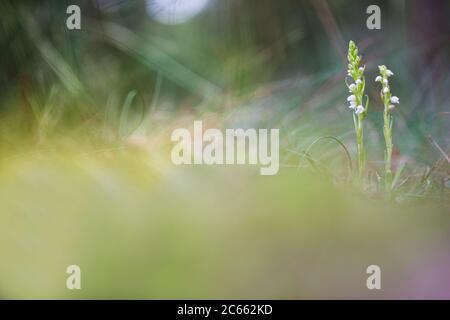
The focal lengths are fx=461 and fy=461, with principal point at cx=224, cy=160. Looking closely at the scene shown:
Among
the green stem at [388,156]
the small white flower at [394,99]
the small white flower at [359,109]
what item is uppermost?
the small white flower at [394,99]

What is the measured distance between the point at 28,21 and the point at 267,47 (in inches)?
21.6

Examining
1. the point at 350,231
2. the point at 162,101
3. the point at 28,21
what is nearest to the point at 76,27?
the point at 28,21

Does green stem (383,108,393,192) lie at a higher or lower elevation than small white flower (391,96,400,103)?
lower

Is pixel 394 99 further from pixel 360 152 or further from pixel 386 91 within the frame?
pixel 360 152

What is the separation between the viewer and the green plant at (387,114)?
1.00 metres

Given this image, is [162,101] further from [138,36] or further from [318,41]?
[318,41]

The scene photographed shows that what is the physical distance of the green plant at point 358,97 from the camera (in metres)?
1.00

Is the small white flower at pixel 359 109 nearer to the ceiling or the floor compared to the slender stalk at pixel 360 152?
nearer to the ceiling

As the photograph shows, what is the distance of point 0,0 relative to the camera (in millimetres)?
1061

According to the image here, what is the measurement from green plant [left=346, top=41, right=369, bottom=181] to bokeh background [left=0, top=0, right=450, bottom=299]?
0.02 meters

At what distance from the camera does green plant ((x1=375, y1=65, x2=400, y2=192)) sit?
999 mm

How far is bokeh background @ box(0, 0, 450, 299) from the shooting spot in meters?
1.02

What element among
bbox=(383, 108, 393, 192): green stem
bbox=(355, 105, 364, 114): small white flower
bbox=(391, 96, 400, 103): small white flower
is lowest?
bbox=(383, 108, 393, 192): green stem

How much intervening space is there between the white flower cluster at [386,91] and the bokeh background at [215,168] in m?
0.02
